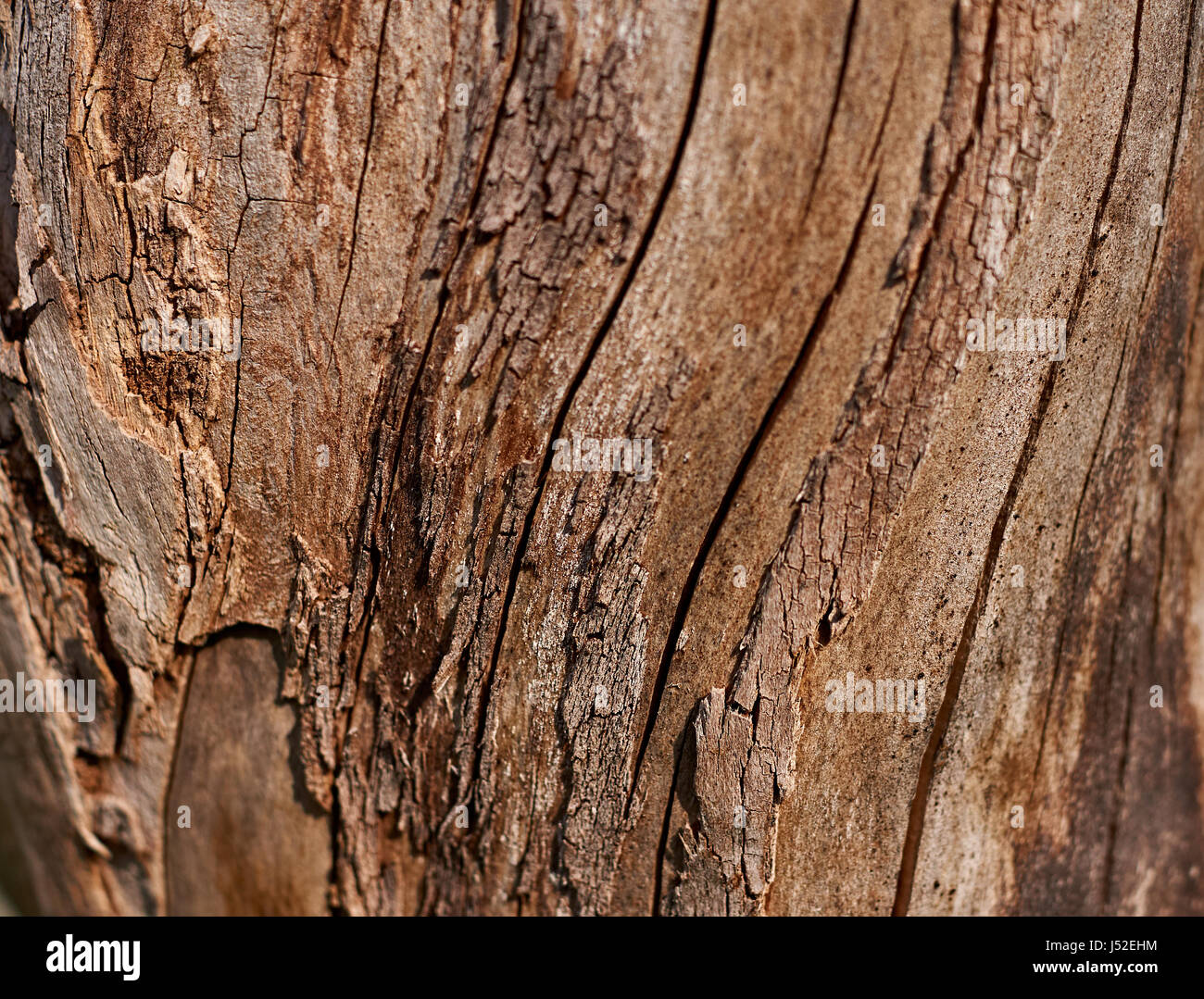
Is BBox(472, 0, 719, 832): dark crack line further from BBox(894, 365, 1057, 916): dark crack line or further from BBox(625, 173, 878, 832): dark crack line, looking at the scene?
BBox(894, 365, 1057, 916): dark crack line

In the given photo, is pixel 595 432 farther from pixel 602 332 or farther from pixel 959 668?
pixel 959 668

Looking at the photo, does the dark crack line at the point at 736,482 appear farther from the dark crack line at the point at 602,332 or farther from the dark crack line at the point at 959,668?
the dark crack line at the point at 959,668

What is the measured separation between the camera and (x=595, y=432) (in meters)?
1.55

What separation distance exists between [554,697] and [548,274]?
0.91 metres

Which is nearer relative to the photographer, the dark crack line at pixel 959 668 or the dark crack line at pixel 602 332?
the dark crack line at pixel 602 332

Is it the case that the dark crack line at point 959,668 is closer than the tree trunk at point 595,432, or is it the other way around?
the tree trunk at point 595,432

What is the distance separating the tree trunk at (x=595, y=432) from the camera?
4.69ft

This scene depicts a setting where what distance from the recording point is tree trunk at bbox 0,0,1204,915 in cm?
143

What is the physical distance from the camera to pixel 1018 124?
56.1 inches

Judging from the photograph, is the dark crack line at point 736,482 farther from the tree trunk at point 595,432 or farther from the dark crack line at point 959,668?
the dark crack line at point 959,668

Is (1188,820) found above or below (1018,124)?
below

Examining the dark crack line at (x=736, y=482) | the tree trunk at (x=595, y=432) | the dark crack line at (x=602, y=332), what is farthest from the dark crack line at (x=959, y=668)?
the dark crack line at (x=602, y=332)
